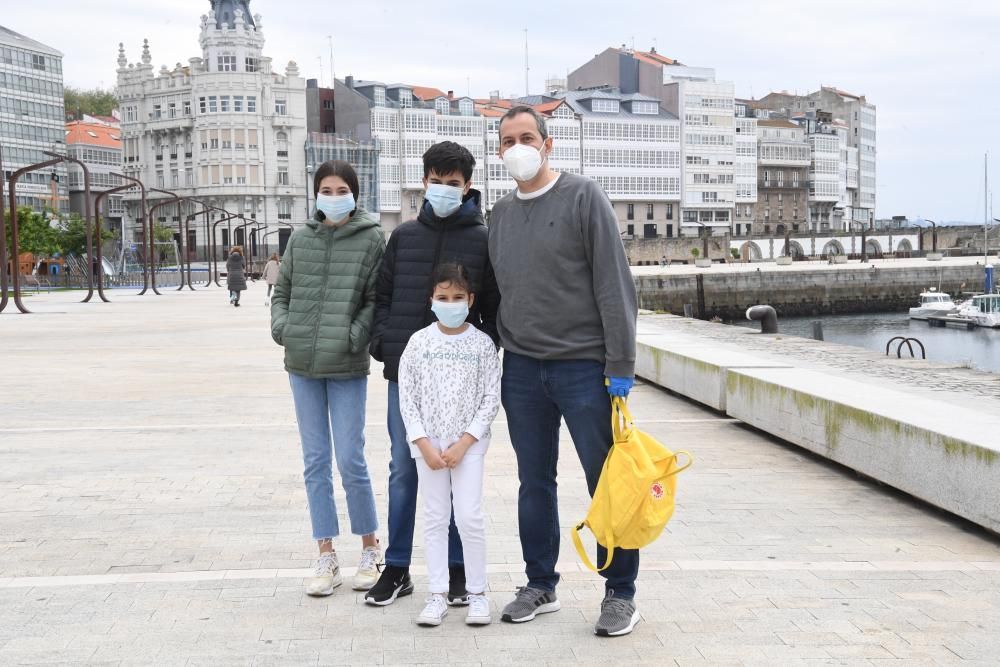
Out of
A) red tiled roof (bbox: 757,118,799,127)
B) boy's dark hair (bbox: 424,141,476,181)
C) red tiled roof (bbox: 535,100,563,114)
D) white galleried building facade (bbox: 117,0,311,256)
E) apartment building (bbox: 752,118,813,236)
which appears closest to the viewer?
boy's dark hair (bbox: 424,141,476,181)

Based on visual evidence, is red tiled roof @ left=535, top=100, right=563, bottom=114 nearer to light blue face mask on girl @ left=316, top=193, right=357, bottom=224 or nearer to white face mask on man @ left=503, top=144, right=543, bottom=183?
light blue face mask on girl @ left=316, top=193, right=357, bottom=224

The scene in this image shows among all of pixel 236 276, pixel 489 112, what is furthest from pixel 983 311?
pixel 489 112

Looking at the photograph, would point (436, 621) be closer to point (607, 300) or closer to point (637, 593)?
point (637, 593)

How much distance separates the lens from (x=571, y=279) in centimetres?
454

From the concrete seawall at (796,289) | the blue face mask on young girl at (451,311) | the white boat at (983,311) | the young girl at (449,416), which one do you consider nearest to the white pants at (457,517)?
the young girl at (449,416)

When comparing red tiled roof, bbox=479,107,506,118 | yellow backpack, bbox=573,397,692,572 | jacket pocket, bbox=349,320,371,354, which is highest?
red tiled roof, bbox=479,107,506,118

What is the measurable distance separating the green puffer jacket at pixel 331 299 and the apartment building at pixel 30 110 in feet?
334

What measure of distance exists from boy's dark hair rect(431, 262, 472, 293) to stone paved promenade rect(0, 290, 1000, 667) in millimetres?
1329

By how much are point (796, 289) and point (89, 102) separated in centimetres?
11120

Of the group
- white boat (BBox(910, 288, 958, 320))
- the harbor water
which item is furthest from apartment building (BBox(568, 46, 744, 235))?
white boat (BBox(910, 288, 958, 320))

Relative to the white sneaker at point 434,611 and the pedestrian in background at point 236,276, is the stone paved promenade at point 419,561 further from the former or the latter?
the pedestrian in background at point 236,276

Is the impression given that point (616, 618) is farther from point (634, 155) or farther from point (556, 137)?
point (634, 155)

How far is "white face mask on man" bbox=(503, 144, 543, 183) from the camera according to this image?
452 centimetres

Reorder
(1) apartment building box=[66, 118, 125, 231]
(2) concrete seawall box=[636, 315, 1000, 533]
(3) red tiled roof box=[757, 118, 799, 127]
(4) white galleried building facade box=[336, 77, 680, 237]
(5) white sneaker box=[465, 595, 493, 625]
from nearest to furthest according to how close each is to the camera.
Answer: (5) white sneaker box=[465, 595, 493, 625]
(2) concrete seawall box=[636, 315, 1000, 533]
(4) white galleried building facade box=[336, 77, 680, 237]
(1) apartment building box=[66, 118, 125, 231]
(3) red tiled roof box=[757, 118, 799, 127]
